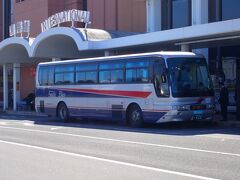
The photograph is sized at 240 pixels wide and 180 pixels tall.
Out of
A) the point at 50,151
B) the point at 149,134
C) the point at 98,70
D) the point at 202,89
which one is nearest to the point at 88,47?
the point at 98,70

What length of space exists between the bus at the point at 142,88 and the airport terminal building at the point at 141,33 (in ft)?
6.83

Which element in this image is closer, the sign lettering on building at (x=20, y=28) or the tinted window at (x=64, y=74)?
the tinted window at (x=64, y=74)

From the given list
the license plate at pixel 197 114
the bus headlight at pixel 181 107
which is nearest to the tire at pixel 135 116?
the bus headlight at pixel 181 107

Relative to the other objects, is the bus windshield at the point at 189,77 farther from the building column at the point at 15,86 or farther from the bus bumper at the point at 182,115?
the building column at the point at 15,86

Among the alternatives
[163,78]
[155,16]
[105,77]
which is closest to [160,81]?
[163,78]

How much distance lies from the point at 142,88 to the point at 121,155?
28.9ft

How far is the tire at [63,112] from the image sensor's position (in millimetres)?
27594

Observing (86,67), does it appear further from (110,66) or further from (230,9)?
(230,9)

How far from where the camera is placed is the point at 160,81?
20984 millimetres

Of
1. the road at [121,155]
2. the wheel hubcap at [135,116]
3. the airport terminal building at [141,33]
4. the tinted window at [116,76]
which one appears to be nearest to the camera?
the road at [121,155]

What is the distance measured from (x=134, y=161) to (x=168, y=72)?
30.2 ft

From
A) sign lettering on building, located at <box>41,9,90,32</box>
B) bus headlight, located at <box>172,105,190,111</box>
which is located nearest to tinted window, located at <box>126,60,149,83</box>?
bus headlight, located at <box>172,105,190,111</box>

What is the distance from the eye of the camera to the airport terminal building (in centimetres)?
2483

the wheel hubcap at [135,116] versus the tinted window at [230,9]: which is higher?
the tinted window at [230,9]
